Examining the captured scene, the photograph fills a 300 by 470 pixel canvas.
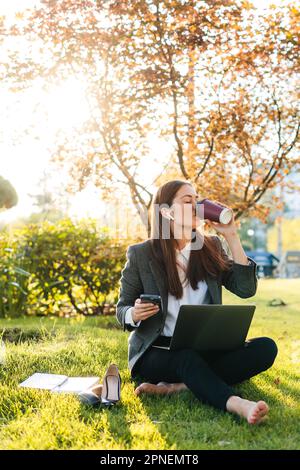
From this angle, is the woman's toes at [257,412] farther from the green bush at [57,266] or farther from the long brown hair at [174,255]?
the green bush at [57,266]

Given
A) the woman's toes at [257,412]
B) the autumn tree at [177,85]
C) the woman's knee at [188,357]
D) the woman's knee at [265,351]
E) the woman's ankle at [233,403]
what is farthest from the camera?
the autumn tree at [177,85]

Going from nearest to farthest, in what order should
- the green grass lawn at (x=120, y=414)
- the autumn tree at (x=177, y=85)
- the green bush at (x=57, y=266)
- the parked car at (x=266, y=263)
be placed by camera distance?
the green grass lawn at (x=120, y=414), the autumn tree at (x=177, y=85), the green bush at (x=57, y=266), the parked car at (x=266, y=263)

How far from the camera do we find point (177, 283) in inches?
128

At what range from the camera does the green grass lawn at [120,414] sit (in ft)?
8.20

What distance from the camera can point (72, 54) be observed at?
557cm

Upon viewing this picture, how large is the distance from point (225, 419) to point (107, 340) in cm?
199

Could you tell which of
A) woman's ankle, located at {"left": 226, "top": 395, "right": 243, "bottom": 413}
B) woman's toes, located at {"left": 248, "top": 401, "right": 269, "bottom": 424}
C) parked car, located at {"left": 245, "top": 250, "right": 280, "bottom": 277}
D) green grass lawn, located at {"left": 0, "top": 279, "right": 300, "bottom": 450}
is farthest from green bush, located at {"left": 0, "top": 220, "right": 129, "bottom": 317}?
parked car, located at {"left": 245, "top": 250, "right": 280, "bottom": 277}

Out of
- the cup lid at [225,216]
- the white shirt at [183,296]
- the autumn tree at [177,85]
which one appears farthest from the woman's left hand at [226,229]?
the autumn tree at [177,85]

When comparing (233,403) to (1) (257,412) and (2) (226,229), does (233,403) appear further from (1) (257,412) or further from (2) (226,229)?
(2) (226,229)

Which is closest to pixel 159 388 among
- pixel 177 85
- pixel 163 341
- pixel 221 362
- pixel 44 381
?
pixel 163 341

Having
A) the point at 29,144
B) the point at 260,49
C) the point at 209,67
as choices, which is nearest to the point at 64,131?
the point at 29,144

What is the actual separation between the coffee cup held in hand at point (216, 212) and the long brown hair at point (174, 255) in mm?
261

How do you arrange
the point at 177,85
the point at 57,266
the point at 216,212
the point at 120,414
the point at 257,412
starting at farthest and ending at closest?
the point at 57,266 → the point at 177,85 → the point at 216,212 → the point at 120,414 → the point at 257,412

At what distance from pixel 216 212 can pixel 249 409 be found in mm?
905
